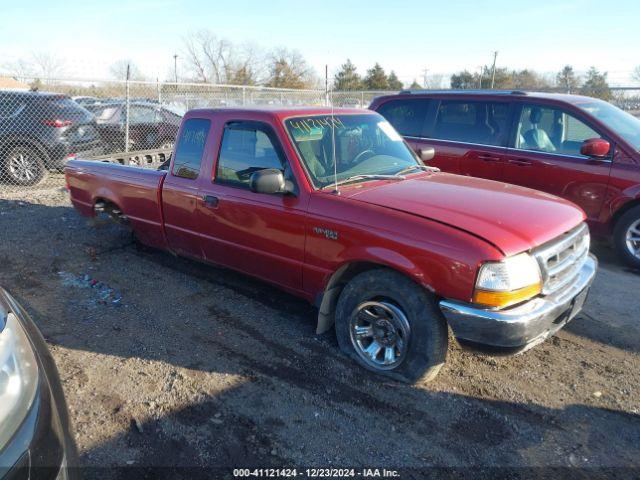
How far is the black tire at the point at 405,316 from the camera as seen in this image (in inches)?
119

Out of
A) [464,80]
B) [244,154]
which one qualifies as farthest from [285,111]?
[464,80]

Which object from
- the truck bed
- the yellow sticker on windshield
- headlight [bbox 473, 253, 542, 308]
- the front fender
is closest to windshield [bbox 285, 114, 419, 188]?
the yellow sticker on windshield

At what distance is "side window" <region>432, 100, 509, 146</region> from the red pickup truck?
7.82ft

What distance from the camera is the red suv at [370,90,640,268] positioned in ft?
17.7

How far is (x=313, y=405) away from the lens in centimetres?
306

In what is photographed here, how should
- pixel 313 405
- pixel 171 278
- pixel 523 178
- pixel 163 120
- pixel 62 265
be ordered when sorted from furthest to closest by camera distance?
pixel 163 120
pixel 523 178
pixel 62 265
pixel 171 278
pixel 313 405

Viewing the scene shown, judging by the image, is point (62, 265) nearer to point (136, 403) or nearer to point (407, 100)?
point (136, 403)

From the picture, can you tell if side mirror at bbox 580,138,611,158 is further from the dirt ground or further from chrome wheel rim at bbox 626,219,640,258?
the dirt ground

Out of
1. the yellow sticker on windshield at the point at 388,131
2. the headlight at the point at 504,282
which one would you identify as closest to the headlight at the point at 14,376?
the headlight at the point at 504,282

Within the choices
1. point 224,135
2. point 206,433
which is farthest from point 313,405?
point 224,135

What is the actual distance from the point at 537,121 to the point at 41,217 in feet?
23.7

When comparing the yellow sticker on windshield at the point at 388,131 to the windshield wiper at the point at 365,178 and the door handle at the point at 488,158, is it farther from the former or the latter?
the door handle at the point at 488,158

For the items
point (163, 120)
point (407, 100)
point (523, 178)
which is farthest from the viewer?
point (163, 120)

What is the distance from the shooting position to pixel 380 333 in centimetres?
331
